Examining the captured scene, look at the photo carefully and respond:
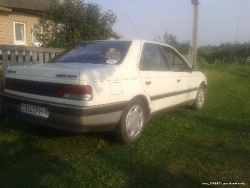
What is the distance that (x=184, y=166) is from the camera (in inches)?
129

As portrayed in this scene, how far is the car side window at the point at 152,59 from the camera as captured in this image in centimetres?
419

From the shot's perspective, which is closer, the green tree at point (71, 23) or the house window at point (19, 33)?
the green tree at point (71, 23)

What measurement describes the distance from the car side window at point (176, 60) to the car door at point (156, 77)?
32 centimetres

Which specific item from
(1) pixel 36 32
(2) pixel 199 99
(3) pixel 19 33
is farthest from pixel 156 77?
(3) pixel 19 33

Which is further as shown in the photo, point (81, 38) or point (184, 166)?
point (81, 38)

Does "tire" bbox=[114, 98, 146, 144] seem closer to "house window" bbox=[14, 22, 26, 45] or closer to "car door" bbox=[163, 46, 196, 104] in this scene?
"car door" bbox=[163, 46, 196, 104]

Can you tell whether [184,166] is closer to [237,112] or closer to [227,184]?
[227,184]

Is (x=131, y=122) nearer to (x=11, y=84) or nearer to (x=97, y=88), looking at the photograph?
(x=97, y=88)

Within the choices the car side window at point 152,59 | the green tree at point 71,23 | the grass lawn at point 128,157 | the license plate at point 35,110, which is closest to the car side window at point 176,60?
the car side window at point 152,59

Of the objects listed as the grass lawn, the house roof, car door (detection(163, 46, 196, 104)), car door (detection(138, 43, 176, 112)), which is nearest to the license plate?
the grass lawn

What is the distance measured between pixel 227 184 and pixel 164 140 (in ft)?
4.69

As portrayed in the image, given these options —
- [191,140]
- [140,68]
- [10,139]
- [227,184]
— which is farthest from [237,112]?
[10,139]

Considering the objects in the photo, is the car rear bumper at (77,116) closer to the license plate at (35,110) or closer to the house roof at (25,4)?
the license plate at (35,110)

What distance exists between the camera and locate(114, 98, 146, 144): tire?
12.1ft
